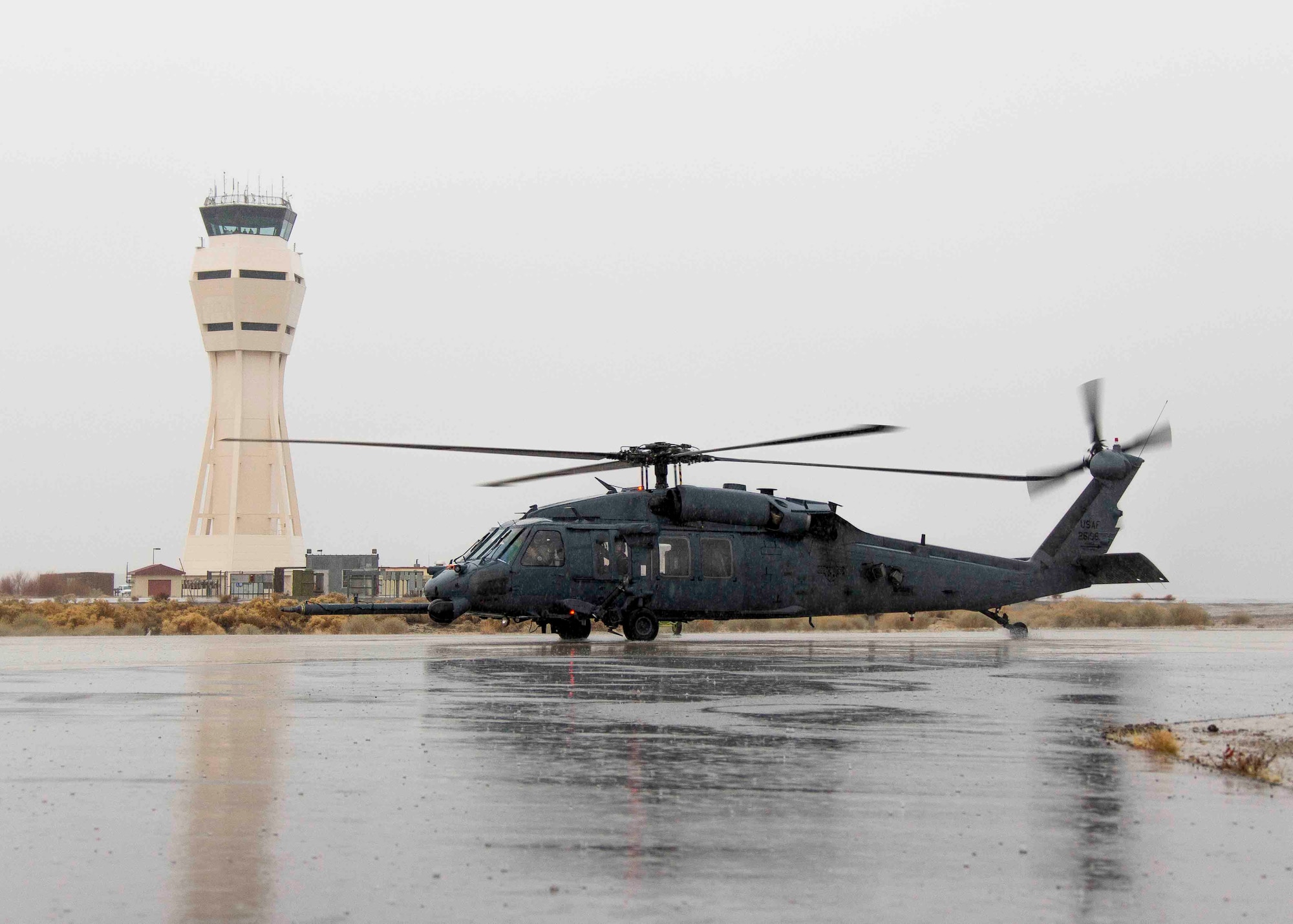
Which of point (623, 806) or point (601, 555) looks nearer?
point (623, 806)

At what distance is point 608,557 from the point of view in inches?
1165

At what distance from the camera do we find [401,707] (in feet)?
46.6

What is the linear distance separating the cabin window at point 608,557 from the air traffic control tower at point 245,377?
4068 inches

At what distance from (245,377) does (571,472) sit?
104654mm

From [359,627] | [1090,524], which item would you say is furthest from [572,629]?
[359,627]

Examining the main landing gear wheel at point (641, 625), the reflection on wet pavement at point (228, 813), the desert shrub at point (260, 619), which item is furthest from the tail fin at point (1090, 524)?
the reflection on wet pavement at point (228, 813)

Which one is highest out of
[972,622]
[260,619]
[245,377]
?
[245,377]

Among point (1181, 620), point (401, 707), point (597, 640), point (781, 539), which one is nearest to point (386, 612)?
point (597, 640)

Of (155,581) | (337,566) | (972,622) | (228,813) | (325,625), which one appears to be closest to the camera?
(228,813)

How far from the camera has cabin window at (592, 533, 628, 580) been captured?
29.5 m

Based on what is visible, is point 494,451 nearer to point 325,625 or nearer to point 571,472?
point 571,472

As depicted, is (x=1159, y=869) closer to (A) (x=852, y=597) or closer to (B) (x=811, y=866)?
(B) (x=811, y=866)

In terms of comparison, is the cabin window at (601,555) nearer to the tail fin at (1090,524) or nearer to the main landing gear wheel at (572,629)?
the main landing gear wheel at (572,629)

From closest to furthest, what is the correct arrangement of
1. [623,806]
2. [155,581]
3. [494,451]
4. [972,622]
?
[623,806]
[494,451]
[972,622]
[155,581]
